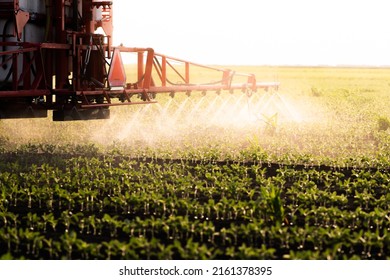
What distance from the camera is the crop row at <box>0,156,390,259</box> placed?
7199mm

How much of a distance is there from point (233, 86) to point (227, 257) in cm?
1105

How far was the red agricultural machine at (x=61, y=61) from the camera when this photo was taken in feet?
39.5

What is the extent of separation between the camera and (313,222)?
8.60m

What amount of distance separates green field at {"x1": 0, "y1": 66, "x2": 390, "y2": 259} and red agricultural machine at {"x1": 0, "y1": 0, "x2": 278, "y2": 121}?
899 mm

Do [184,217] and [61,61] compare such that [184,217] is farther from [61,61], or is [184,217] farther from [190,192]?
[61,61]

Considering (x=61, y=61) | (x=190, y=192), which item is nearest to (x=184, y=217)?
(x=190, y=192)

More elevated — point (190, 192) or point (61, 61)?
point (61, 61)

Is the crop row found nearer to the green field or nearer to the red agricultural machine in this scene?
the green field

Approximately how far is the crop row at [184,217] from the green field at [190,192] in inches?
0.7

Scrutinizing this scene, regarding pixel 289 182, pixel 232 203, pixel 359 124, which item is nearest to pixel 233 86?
pixel 359 124

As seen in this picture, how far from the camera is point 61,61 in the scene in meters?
13.0

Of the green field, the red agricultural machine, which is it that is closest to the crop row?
the green field

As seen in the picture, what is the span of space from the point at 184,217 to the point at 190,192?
49.2 inches

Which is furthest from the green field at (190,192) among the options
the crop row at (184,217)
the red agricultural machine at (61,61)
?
the red agricultural machine at (61,61)
